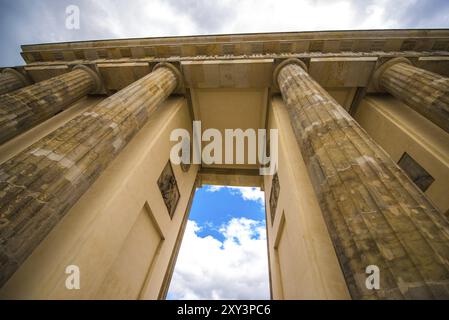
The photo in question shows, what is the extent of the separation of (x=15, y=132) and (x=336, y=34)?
12049 millimetres

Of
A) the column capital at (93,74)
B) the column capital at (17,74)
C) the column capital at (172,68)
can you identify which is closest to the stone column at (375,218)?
the column capital at (172,68)

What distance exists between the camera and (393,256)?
177 centimetres

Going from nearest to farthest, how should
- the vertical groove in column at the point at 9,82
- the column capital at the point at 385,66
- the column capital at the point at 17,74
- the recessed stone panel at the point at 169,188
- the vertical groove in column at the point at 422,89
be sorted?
the vertical groove in column at the point at 422,89, the recessed stone panel at the point at 169,188, the column capital at the point at 385,66, the vertical groove in column at the point at 9,82, the column capital at the point at 17,74

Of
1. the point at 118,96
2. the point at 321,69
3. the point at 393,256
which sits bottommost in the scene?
the point at 393,256

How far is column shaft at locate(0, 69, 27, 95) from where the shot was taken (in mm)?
7309

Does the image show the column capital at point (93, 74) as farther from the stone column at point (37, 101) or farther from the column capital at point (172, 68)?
the column capital at point (172, 68)

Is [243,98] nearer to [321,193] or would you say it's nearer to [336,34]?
[336,34]

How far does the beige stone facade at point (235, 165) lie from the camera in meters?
2.17

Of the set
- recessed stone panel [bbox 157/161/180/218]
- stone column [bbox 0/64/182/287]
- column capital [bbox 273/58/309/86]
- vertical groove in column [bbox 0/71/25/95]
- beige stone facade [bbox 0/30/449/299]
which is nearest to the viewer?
beige stone facade [bbox 0/30/449/299]

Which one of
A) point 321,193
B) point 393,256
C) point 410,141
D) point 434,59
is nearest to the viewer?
point 393,256

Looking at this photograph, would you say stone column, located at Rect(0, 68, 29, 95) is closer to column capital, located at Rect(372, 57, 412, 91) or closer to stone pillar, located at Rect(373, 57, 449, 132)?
stone pillar, located at Rect(373, 57, 449, 132)

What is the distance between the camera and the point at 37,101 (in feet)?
18.0

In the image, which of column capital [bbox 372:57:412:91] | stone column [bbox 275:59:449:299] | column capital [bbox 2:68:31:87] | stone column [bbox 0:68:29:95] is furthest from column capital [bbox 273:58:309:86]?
column capital [bbox 2:68:31:87]

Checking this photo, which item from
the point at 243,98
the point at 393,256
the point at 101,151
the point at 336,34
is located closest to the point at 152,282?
the point at 101,151
